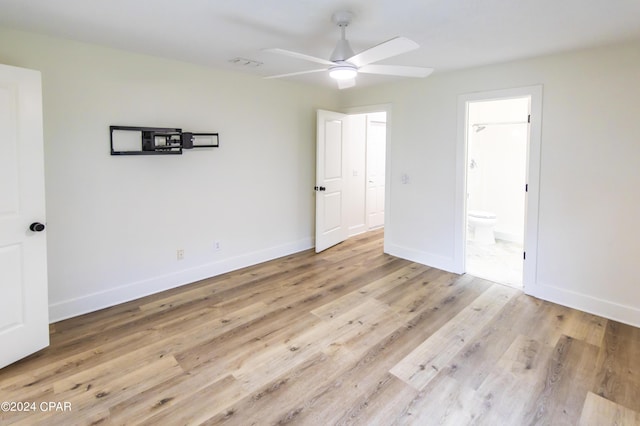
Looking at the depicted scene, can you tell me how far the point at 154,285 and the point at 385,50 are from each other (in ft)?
10.3

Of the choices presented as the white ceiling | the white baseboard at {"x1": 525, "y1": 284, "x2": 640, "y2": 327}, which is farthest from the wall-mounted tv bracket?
the white baseboard at {"x1": 525, "y1": 284, "x2": 640, "y2": 327}

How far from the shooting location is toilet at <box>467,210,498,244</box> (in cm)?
540

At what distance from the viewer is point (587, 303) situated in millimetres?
3268

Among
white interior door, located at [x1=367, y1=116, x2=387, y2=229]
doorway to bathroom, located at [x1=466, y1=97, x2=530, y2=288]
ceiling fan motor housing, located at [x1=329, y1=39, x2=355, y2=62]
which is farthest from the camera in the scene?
white interior door, located at [x1=367, y1=116, x2=387, y2=229]

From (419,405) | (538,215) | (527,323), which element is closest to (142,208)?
(419,405)

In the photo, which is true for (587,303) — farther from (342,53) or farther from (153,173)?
(153,173)

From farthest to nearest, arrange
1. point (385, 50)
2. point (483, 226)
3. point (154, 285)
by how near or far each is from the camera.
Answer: point (483, 226) → point (154, 285) → point (385, 50)

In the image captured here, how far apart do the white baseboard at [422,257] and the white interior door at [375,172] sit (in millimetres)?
Answer: 1539

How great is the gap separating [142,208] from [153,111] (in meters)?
0.97

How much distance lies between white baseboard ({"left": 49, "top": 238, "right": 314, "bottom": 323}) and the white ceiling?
88.6 inches

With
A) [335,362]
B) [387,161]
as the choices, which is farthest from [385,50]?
[387,161]

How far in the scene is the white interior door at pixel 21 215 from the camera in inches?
90.7

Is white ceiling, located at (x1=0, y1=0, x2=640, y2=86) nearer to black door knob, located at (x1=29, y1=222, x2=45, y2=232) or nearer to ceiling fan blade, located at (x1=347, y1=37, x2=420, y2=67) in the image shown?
ceiling fan blade, located at (x1=347, y1=37, x2=420, y2=67)

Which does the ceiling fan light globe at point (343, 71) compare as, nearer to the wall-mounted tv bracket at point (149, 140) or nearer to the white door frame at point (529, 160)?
the wall-mounted tv bracket at point (149, 140)
